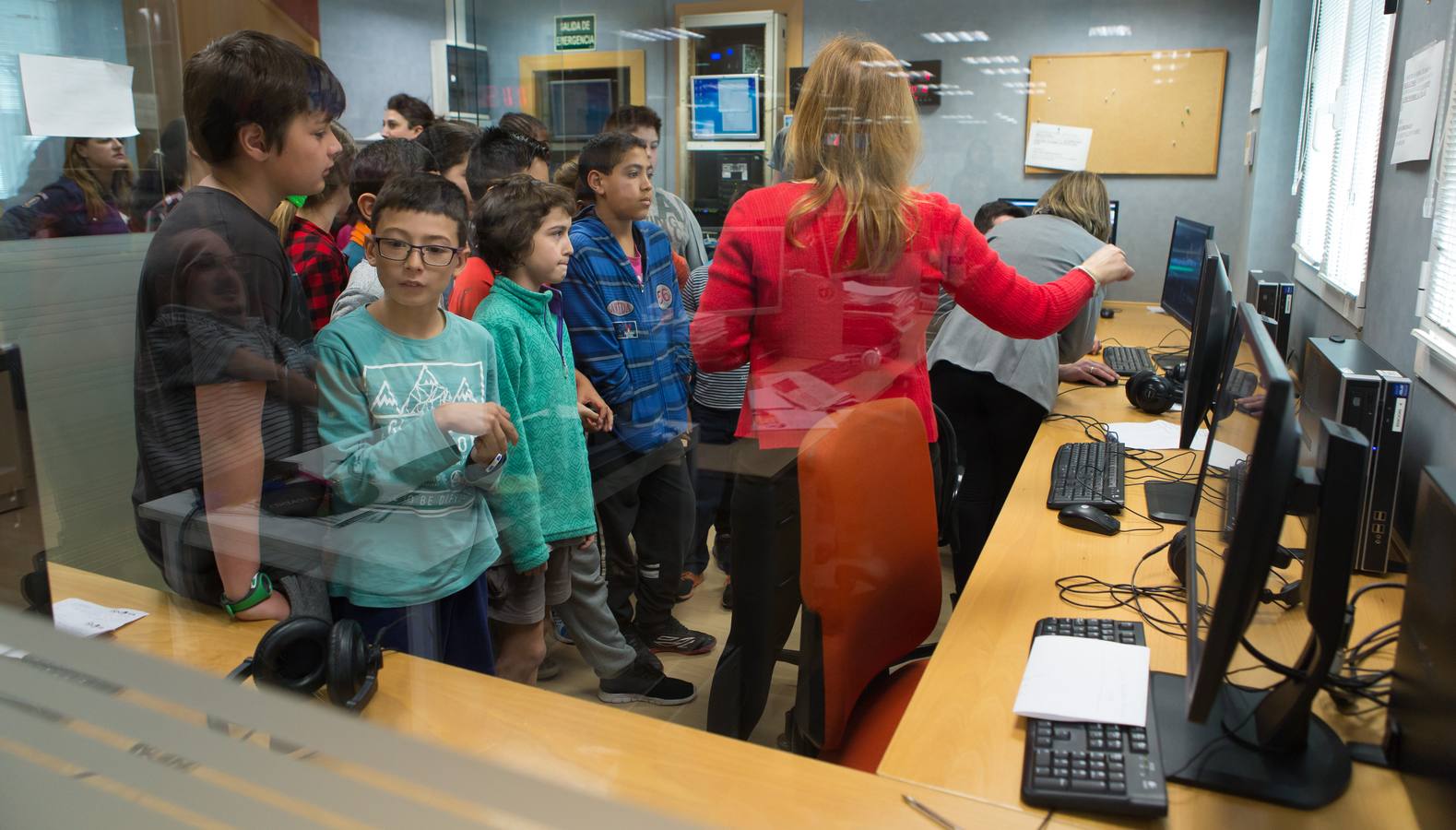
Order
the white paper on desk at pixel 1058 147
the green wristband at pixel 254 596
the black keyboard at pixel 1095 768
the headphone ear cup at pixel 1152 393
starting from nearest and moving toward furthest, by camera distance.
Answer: the black keyboard at pixel 1095 768, the green wristband at pixel 254 596, the white paper on desk at pixel 1058 147, the headphone ear cup at pixel 1152 393

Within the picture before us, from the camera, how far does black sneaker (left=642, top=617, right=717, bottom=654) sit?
1.84m

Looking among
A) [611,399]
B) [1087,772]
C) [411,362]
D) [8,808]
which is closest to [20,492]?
[8,808]

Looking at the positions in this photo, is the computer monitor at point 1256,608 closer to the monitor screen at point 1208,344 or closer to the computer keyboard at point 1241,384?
the computer keyboard at point 1241,384

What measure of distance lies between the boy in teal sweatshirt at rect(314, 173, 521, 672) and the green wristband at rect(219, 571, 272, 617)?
0.15 meters

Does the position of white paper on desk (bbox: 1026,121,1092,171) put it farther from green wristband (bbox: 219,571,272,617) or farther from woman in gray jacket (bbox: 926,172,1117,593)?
green wristband (bbox: 219,571,272,617)

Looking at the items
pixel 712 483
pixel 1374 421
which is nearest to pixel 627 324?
pixel 712 483

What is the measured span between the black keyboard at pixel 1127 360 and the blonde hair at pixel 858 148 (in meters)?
1.54

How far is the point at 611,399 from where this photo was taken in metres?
1.73

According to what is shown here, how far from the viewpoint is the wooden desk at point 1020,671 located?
2.93 feet

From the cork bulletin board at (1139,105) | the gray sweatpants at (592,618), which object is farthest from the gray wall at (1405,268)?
the gray sweatpants at (592,618)

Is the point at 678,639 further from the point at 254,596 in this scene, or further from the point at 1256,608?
the point at 1256,608

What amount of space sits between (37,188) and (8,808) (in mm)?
1139

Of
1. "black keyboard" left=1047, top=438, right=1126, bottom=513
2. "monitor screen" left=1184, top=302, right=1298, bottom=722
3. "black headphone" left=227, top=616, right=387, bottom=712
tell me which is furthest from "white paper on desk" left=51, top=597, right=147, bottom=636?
"black keyboard" left=1047, top=438, right=1126, bottom=513

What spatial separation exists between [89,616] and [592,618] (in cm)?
86
